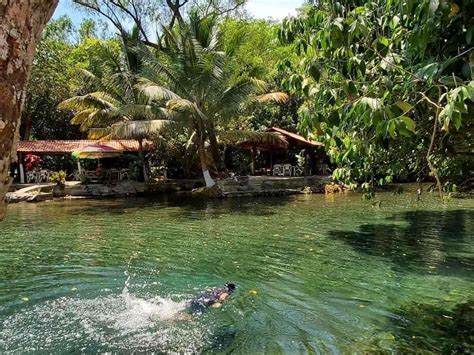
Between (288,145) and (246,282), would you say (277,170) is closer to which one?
(288,145)

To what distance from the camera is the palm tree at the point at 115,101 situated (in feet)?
68.4

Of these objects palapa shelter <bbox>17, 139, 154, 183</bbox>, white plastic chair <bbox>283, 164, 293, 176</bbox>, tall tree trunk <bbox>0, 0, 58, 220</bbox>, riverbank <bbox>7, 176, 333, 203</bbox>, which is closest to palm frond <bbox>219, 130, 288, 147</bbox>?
riverbank <bbox>7, 176, 333, 203</bbox>

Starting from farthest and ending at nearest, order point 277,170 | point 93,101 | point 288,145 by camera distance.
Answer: point 277,170 < point 288,145 < point 93,101

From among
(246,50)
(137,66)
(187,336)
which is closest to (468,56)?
(187,336)

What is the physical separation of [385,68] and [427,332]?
3140 mm

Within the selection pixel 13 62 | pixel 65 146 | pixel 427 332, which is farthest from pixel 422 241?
pixel 65 146

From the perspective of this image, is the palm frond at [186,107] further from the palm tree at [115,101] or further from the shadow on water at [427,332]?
the shadow on water at [427,332]

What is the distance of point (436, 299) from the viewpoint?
20.3 feet

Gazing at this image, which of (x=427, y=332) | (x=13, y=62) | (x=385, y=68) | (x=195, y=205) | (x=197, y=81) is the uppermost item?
(x=197, y=81)

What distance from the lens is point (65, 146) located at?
2441 cm

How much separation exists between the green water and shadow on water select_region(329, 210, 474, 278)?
0.03 m

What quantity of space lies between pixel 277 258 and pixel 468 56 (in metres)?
6.45

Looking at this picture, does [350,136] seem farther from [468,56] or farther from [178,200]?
[178,200]

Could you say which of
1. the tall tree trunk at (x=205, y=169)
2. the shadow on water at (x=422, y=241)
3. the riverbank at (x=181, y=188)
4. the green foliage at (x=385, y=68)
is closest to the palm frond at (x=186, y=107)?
the tall tree trunk at (x=205, y=169)
